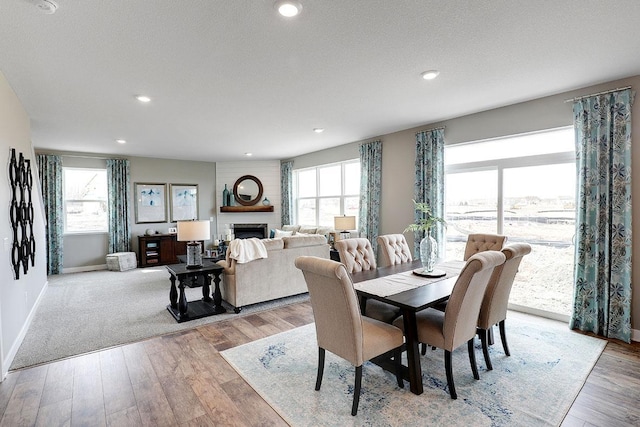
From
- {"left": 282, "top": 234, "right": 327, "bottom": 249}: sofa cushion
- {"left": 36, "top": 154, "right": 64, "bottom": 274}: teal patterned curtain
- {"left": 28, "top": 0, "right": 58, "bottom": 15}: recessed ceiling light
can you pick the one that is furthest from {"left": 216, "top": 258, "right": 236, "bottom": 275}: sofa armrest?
{"left": 36, "top": 154, "right": 64, "bottom": 274}: teal patterned curtain

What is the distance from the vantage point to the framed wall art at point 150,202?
7.59m

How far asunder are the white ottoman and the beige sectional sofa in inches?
143

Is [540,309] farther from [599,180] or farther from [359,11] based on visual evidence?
[359,11]

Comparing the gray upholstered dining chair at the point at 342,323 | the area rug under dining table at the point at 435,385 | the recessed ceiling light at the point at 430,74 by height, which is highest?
the recessed ceiling light at the point at 430,74

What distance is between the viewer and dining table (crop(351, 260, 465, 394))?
225 centimetres

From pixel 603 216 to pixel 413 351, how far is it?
2662 mm

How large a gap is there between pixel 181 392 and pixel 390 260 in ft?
7.75

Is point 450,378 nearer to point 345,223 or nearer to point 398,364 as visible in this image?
point 398,364

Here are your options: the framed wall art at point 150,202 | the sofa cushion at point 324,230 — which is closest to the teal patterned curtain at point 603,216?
Answer: the sofa cushion at point 324,230

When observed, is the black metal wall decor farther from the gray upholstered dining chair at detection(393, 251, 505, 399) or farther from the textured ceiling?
the gray upholstered dining chair at detection(393, 251, 505, 399)

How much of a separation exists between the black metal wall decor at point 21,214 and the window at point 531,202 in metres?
5.39

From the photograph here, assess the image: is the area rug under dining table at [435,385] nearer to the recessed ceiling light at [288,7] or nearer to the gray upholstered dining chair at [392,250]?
the gray upholstered dining chair at [392,250]

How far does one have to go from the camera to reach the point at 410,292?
7.95 feet

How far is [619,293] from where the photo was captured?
A: 10.5ft
